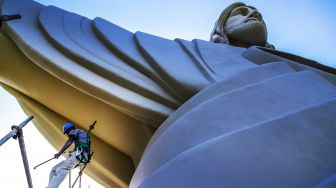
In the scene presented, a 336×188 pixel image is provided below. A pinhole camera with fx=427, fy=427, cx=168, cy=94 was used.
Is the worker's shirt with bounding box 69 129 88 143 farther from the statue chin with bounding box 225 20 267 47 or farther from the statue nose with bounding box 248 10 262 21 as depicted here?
the statue nose with bounding box 248 10 262 21

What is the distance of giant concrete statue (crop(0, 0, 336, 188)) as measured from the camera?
2.29 m

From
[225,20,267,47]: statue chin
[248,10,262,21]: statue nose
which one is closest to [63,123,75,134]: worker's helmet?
[225,20,267,47]: statue chin

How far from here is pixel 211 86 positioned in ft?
10.3

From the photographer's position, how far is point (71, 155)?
2979 mm

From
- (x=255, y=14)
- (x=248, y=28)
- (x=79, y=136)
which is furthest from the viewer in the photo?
(x=255, y=14)

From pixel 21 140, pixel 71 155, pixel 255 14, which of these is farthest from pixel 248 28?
pixel 21 140

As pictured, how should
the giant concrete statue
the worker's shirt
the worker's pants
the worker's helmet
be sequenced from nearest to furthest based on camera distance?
the giant concrete statue, the worker's pants, the worker's shirt, the worker's helmet

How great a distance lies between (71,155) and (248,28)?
3686 millimetres

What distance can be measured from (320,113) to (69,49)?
1956 millimetres

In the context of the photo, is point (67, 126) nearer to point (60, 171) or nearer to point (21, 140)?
point (21, 140)

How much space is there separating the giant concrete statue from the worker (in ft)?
1.07

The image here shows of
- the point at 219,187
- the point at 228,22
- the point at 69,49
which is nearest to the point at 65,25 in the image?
the point at 69,49

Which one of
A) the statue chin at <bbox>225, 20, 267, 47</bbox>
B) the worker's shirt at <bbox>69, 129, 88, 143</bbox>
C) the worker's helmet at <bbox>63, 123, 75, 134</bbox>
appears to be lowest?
the statue chin at <bbox>225, 20, 267, 47</bbox>

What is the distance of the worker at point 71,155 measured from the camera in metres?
2.73
